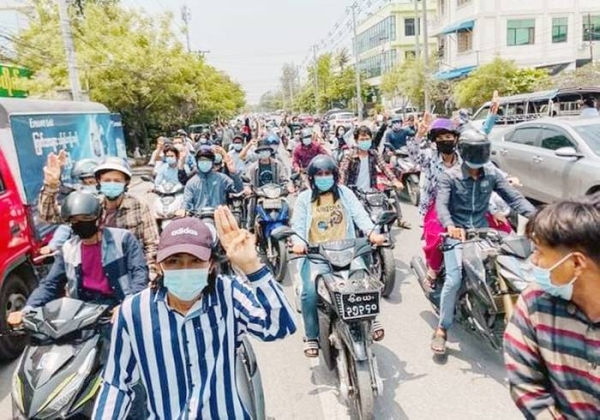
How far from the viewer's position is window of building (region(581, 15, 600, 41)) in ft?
111

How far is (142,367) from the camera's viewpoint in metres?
2.06

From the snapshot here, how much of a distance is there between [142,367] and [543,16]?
37.9 m

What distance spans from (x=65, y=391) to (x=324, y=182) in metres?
2.31

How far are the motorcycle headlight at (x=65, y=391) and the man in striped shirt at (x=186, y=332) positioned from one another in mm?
695

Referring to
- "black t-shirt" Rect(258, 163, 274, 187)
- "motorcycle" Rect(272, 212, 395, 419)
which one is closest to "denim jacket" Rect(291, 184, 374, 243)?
"motorcycle" Rect(272, 212, 395, 419)

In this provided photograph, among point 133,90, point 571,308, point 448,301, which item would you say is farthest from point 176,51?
point 571,308

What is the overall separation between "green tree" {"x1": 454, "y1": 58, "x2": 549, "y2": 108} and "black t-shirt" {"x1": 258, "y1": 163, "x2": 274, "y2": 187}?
20.4 m

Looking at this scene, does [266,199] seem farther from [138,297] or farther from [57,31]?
[57,31]

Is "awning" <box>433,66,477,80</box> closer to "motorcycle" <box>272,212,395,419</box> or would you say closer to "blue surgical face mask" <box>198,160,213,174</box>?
"blue surgical face mask" <box>198,160,213,174</box>

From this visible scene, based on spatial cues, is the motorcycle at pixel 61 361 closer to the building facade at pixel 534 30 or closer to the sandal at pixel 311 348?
the sandal at pixel 311 348

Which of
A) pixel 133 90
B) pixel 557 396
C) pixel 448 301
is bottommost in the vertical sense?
pixel 448 301

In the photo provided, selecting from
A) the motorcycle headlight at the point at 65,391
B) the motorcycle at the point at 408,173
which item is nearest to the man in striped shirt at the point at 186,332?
the motorcycle headlight at the point at 65,391

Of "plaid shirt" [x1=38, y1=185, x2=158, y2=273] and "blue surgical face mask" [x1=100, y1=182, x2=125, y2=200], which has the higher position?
"blue surgical face mask" [x1=100, y1=182, x2=125, y2=200]

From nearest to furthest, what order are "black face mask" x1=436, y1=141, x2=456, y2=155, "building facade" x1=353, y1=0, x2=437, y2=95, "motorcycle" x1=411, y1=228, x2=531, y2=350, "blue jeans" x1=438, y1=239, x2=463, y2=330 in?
"motorcycle" x1=411, y1=228, x2=531, y2=350
"blue jeans" x1=438, y1=239, x2=463, y2=330
"black face mask" x1=436, y1=141, x2=456, y2=155
"building facade" x1=353, y1=0, x2=437, y2=95
